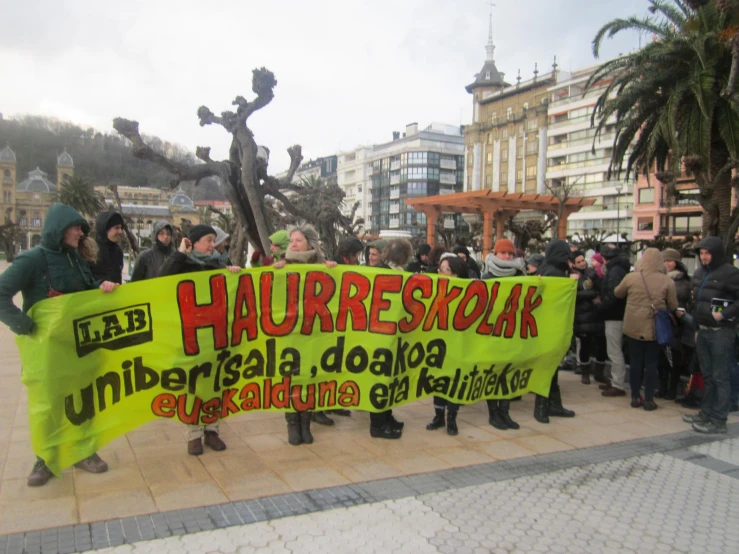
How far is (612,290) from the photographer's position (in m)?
6.91

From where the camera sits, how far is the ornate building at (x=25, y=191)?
339ft

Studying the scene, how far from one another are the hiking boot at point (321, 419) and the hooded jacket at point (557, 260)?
2.59 metres

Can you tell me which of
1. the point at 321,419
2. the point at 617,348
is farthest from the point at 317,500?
the point at 617,348

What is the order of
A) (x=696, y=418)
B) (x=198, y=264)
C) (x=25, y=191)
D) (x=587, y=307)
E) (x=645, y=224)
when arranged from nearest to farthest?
(x=198, y=264) → (x=696, y=418) → (x=587, y=307) → (x=645, y=224) → (x=25, y=191)

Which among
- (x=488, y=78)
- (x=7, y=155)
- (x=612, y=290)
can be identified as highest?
(x=488, y=78)

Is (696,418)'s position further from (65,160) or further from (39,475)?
(65,160)

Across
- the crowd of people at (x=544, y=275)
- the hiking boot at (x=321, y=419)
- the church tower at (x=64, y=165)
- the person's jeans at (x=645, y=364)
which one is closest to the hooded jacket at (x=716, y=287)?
the crowd of people at (x=544, y=275)

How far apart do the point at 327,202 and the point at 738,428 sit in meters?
8.53

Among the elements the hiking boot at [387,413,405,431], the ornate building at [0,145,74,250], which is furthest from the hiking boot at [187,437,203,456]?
the ornate building at [0,145,74,250]

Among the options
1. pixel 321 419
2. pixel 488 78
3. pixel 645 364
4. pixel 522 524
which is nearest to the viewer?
pixel 522 524

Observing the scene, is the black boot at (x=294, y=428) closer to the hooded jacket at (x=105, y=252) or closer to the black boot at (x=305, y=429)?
the black boot at (x=305, y=429)

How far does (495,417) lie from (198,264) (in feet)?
9.92

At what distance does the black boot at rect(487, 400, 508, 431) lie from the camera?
563cm

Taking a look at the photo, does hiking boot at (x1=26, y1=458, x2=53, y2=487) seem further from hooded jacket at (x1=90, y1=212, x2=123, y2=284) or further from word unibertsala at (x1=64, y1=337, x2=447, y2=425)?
hooded jacket at (x1=90, y1=212, x2=123, y2=284)
